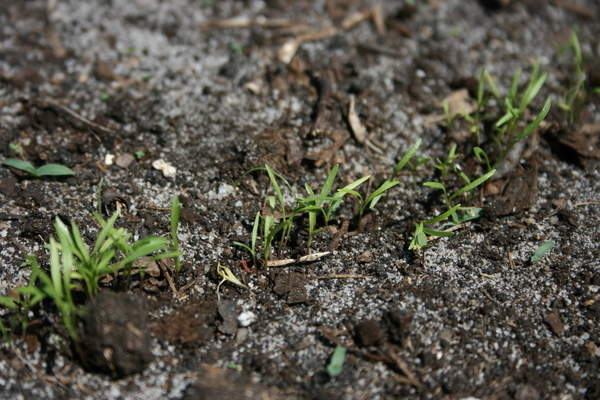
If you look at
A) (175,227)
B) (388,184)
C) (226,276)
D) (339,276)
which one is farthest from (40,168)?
(388,184)

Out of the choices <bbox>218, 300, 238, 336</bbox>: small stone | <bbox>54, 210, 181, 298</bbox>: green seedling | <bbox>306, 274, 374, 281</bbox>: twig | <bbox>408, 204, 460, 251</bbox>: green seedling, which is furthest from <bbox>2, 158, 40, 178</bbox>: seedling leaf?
<bbox>408, 204, 460, 251</bbox>: green seedling

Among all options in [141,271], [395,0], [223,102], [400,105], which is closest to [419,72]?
[400,105]

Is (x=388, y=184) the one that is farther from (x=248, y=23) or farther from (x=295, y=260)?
(x=248, y=23)

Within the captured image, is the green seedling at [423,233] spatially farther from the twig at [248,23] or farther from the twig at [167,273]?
the twig at [248,23]

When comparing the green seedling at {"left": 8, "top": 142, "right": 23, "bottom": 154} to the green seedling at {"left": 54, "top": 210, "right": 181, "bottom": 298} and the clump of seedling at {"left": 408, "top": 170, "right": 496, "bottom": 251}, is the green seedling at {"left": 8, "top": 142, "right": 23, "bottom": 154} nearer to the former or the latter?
the green seedling at {"left": 54, "top": 210, "right": 181, "bottom": 298}

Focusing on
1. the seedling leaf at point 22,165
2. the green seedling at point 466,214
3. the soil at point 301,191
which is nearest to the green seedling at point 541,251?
the soil at point 301,191

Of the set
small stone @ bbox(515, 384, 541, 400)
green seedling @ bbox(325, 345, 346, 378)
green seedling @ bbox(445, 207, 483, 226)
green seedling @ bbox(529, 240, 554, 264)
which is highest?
green seedling @ bbox(445, 207, 483, 226)
